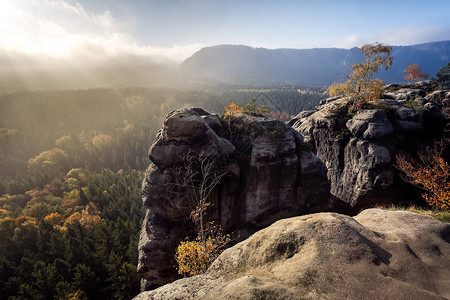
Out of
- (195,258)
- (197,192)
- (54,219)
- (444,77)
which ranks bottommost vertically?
(54,219)

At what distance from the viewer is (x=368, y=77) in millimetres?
33438

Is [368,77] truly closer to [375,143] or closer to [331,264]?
[375,143]

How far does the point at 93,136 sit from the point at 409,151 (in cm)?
19786

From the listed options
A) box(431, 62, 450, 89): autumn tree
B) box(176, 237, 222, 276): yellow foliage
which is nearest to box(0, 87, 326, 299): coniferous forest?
box(176, 237, 222, 276): yellow foliage

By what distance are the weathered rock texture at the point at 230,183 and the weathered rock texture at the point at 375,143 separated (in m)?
6.74

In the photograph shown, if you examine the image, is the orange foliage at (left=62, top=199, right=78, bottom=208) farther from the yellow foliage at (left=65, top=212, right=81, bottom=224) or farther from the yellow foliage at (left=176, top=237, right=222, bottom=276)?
the yellow foliage at (left=176, top=237, right=222, bottom=276)

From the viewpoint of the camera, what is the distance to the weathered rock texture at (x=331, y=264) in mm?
6527

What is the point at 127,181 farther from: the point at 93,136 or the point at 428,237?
the point at 428,237

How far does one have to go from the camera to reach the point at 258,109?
95.0 ft

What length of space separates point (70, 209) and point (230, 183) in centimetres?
9191

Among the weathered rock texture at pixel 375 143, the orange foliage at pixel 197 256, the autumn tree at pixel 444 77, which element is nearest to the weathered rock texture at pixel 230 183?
the orange foliage at pixel 197 256

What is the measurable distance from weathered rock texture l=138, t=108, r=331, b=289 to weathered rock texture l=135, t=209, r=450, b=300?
12167 mm

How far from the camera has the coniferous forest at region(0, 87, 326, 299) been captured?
4353cm

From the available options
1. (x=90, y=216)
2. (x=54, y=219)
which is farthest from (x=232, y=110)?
(x=54, y=219)
